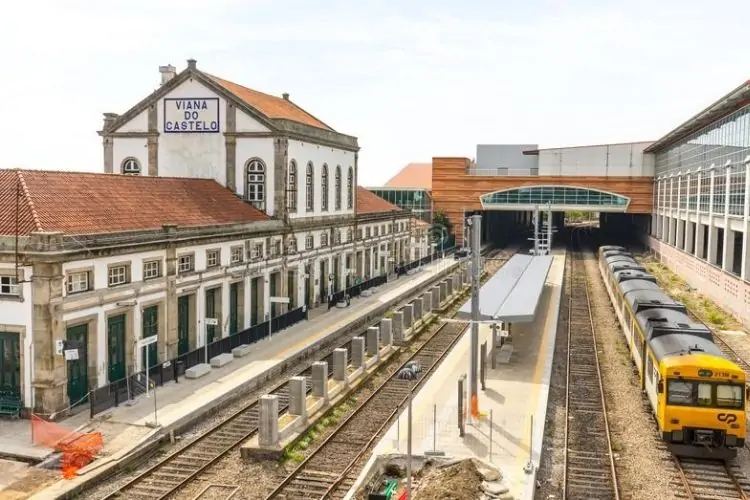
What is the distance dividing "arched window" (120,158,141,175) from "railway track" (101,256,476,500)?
20751 millimetres

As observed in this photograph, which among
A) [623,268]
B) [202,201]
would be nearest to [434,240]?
[623,268]

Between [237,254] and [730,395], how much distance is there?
71.8ft

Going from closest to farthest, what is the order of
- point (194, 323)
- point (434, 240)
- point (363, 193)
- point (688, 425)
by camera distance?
point (688, 425) → point (194, 323) → point (363, 193) → point (434, 240)

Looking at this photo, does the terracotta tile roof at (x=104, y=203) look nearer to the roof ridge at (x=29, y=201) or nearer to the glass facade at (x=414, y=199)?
the roof ridge at (x=29, y=201)

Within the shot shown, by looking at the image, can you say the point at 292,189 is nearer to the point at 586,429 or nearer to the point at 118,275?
the point at 118,275

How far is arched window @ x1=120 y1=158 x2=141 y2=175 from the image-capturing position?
40.4 m

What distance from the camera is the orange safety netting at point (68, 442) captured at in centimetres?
1834

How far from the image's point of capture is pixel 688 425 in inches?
731

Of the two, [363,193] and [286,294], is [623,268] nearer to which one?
[286,294]

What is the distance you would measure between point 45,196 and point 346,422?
514 inches

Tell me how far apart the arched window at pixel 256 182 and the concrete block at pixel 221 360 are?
39.6 ft

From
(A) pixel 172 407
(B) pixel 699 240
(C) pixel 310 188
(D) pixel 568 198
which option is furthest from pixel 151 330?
(D) pixel 568 198

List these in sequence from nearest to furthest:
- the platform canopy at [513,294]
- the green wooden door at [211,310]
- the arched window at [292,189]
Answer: the platform canopy at [513,294], the green wooden door at [211,310], the arched window at [292,189]

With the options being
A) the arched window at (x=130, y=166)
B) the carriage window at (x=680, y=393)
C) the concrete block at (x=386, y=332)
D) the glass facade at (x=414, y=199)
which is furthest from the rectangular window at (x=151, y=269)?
the glass facade at (x=414, y=199)
